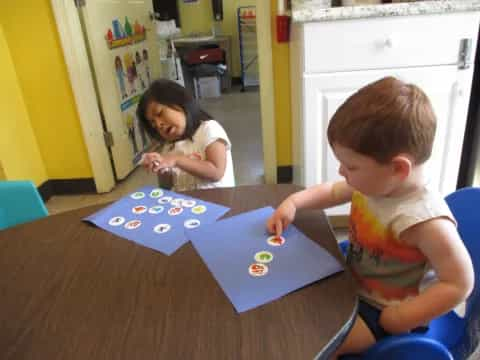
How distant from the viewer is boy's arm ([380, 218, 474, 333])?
57cm

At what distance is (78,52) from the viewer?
2.24 metres

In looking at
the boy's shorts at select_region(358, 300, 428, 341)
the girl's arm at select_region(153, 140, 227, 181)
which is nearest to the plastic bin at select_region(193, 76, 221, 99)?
the girl's arm at select_region(153, 140, 227, 181)

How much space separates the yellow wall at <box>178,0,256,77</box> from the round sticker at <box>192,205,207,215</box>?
17.1 feet

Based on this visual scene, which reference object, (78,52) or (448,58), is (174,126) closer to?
(448,58)

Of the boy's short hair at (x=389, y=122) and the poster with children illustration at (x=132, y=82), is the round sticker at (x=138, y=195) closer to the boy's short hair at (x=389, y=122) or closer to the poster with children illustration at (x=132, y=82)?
the boy's short hair at (x=389, y=122)

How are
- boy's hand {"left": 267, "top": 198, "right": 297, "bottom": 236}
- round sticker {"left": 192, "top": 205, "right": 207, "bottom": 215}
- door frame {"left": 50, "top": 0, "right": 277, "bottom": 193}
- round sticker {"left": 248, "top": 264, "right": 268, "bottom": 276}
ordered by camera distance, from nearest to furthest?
round sticker {"left": 248, "top": 264, "right": 268, "bottom": 276}, boy's hand {"left": 267, "top": 198, "right": 297, "bottom": 236}, round sticker {"left": 192, "top": 205, "right": 207, "bottom": 215}, door frame {"left": 50, "top": 0, "right": 277, "bottom": 193}

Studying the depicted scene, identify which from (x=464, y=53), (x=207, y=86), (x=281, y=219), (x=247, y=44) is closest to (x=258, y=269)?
(x=281, y=219)

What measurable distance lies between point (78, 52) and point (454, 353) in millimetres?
2251

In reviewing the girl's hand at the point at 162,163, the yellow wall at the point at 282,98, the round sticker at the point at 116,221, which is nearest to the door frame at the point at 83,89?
the yellow wall at the point at 282,98

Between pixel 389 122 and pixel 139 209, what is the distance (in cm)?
53

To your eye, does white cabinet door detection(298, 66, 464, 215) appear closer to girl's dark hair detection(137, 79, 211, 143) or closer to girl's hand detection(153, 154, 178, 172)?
girl's dark hair detection(137, 79, 211, 143)

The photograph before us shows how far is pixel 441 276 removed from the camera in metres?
0.58

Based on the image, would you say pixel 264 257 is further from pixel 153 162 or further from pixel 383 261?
pixel 153 162

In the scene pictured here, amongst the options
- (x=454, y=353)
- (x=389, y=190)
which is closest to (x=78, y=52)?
(x=389, y=190)
